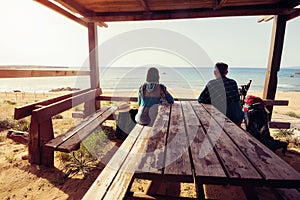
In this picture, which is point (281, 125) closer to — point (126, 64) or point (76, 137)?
point (76, 137)

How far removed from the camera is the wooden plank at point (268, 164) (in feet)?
3.38

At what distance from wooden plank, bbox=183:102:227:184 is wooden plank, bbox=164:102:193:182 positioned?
0.18 feet

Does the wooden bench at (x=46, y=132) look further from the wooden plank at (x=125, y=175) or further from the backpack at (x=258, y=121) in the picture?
the backpack at (x=258, y=121)

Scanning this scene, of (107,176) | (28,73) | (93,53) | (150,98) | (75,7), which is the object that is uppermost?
(75,7)

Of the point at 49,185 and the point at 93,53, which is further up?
the point at 93,53

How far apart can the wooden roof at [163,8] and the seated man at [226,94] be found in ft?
4.58

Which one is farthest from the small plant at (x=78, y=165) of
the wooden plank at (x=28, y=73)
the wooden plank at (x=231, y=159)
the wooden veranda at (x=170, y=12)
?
the wooden plank at (x=231, y=159)

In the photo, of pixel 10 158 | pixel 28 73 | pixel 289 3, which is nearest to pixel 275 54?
pixel 289 3

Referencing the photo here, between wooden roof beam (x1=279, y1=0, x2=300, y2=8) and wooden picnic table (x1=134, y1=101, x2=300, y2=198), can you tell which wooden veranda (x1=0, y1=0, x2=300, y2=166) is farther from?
wooden picnic table (x1=134, y1=101, x2=300, y2=198)

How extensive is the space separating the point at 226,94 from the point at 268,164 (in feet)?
6.20

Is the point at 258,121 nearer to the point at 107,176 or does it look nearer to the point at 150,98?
the point at 150,98

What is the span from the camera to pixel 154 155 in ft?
4.34

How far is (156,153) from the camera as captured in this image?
1.35m

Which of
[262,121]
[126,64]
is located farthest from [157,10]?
[126,64]
